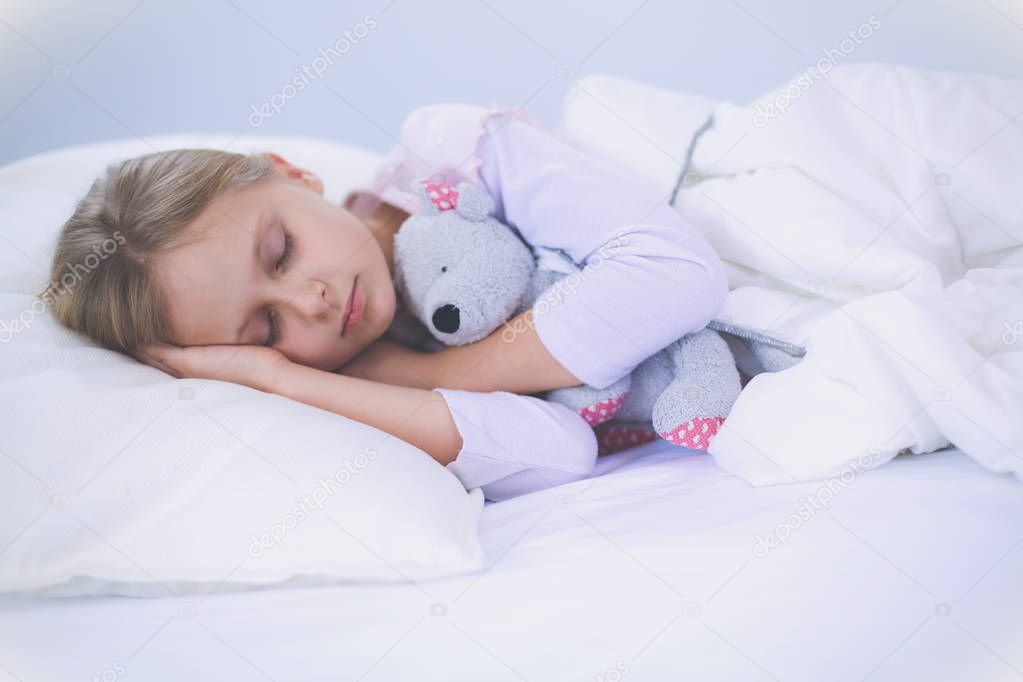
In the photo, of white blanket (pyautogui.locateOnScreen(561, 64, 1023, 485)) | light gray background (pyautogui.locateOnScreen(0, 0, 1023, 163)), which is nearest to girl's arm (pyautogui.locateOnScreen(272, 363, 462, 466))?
white blanket (pyautogui.locateOnScreen(561, 64, 1023, 485))

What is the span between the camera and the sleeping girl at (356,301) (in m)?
0.93

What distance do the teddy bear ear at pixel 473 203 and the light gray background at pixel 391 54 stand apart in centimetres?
85

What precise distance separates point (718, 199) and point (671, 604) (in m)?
0.61

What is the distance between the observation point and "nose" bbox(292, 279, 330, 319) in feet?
3.17

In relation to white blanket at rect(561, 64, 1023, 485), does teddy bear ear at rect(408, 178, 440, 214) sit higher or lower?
lower

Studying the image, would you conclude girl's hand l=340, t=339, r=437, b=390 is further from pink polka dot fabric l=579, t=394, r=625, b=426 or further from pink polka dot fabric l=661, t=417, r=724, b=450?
pink polka dot fabric l=661, t=417, r=724, b=450

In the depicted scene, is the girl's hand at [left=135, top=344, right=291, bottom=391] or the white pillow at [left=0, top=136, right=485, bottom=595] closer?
the white pillow at [left=0, top=136, right=485, bottom=595]

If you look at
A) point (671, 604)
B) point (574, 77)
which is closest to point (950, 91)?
point (671, 604)

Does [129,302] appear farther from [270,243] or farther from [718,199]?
[718,199]

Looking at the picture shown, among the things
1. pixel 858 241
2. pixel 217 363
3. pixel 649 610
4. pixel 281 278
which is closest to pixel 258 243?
pixel 281 278

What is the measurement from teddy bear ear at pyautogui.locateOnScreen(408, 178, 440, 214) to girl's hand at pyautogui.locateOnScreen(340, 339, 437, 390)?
0.19 metres

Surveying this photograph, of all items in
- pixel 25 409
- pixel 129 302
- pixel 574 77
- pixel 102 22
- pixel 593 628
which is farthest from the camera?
pixel 574 77

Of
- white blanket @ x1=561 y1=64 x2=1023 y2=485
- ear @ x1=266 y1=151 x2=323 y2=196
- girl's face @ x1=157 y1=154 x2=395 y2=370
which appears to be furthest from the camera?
ear @ x1=266 y1=151 x2=323 y2=196

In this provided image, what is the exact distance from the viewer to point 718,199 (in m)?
1.11
